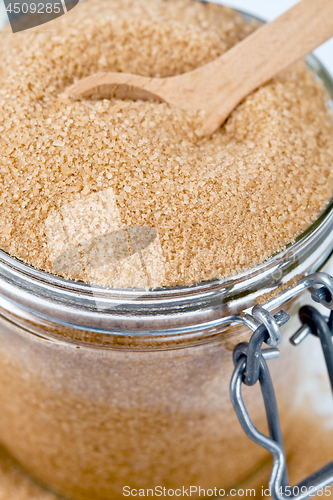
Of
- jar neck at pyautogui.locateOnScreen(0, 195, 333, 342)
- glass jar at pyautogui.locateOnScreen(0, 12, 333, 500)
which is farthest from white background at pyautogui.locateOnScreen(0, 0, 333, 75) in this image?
jar neck at pyautogui.locateOnScreen(0, 195, 333, 342)

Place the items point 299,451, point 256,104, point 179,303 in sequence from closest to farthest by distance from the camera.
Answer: point 179,303
point 256,104
point 299,451

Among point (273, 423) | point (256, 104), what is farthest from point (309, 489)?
point (256, 104)

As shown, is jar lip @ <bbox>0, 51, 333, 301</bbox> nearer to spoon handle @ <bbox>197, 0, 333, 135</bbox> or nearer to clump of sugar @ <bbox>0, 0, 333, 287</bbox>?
clump of sugar @ <bbox>0, 0, 333, 287</bbox>

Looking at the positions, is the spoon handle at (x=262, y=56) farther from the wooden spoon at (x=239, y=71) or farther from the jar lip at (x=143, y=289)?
the jar lip at (x=143, y=289)

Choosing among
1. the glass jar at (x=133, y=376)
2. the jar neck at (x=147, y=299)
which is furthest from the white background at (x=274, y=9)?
the jar neck at (x=147, y=299)

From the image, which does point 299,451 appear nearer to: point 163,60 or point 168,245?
point 168,245
